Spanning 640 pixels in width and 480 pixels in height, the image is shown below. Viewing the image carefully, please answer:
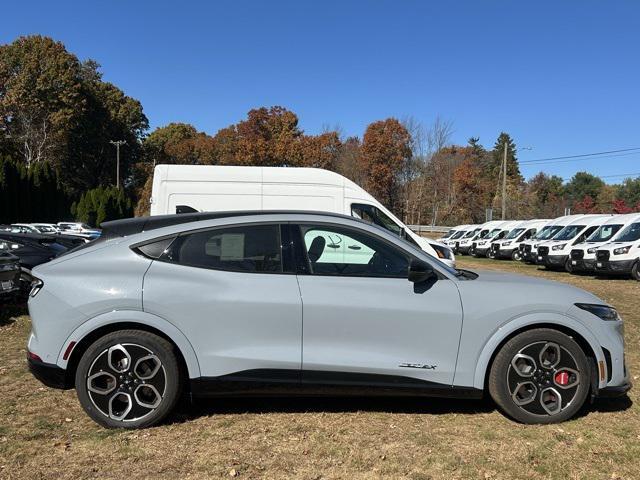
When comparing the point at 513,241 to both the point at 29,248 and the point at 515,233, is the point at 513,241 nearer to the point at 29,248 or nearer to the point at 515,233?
the point at 515,233

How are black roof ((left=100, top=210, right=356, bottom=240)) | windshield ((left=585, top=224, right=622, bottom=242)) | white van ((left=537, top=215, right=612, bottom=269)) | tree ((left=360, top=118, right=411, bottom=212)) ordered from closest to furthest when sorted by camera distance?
black roof ((left=100, top=210, right=356, bottom=240)) → windshield ((left=585, top=224, right=622, bottom=242)) → white van ((left=537, top=215, right=612, bottom=269)) → tree ((left=360, top=118, right=411, bottom=212))

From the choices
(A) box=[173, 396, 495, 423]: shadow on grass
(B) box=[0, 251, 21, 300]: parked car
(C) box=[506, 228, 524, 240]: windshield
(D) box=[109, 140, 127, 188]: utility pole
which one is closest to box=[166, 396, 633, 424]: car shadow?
(A) box=[173, 396, 495, 423]: shadow on grass

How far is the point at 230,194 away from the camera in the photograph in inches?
456

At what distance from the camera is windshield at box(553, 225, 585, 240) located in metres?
22.1

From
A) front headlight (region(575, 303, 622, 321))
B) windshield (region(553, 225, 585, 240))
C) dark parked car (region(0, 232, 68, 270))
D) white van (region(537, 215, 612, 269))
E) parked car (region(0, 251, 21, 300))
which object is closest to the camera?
front headlight (region(575, 303, 622, 321))

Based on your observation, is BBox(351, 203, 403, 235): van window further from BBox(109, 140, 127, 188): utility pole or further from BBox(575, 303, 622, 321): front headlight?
BBox(109, 140, 127, 188): utility pole

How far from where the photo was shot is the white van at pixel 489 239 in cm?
3015

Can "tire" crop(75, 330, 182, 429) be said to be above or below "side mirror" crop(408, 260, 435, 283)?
below

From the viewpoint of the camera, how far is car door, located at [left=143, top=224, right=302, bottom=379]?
4094 mm

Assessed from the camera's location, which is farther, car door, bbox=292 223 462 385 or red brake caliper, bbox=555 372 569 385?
red brake caliper, bbox=555 372 569 385

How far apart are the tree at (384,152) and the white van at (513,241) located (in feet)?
62.3

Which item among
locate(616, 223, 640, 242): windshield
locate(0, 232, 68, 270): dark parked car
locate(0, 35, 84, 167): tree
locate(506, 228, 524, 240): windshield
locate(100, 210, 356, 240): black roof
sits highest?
locate(0, 35, 84, 167): tree

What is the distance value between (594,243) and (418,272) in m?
17.3

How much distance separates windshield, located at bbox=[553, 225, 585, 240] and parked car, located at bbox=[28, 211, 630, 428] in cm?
1933
